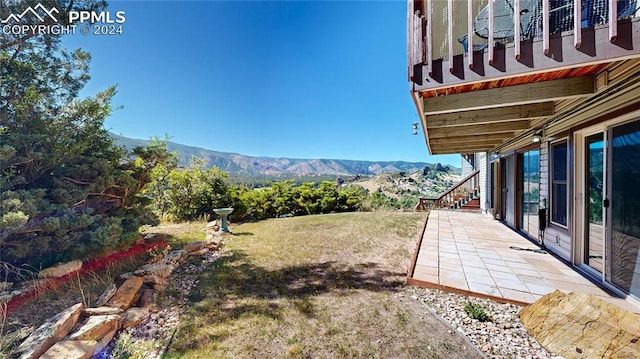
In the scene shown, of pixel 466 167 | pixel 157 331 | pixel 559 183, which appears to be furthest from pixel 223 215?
pixel 466 167

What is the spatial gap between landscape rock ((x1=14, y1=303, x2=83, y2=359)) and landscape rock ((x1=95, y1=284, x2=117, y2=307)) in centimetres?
29

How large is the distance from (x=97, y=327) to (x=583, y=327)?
13.8 feet

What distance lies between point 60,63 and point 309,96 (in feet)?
40.2

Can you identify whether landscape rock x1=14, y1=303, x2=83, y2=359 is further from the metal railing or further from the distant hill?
the distant hill

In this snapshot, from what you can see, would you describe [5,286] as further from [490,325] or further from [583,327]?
[583,327]

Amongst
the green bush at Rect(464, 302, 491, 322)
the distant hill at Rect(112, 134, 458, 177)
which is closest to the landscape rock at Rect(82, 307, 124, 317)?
the green bush at Rect(464, 302, 491, 322)

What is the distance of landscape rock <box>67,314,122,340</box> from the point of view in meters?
1.93

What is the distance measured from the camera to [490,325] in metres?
2.26

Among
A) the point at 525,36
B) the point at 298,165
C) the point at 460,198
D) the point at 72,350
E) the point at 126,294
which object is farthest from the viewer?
the point at 298,165

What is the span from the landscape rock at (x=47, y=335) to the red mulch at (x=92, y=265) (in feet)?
2.48

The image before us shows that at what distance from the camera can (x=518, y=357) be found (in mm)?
1841

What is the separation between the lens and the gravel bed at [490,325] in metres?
1.91

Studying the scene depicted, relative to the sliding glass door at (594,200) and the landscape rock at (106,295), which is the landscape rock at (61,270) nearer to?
the landscape rock at (106,295)

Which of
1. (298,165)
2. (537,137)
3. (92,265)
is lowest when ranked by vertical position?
(92,265)
